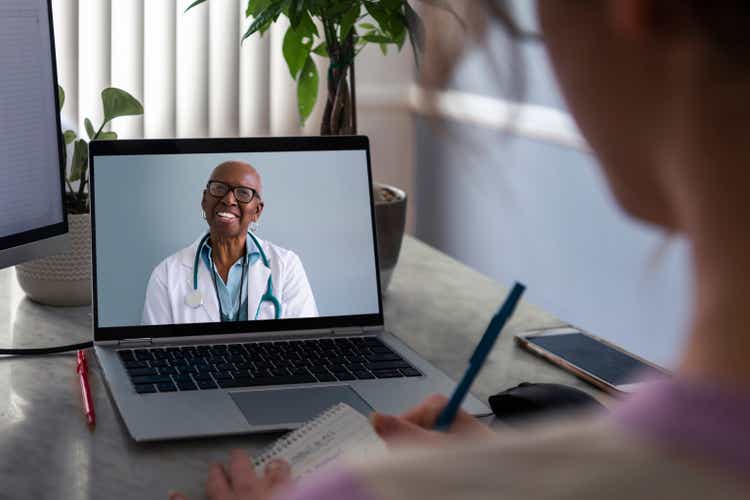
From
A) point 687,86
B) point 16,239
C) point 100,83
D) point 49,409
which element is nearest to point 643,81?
point 687,86

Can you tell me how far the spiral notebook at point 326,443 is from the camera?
849 millimetres

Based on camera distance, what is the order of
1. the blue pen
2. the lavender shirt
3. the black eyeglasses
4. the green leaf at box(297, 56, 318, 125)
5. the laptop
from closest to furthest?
the lavender shirt, the blue pen, the laptop, the black eyeglasses, the green leaf at box(297, 56, 318, 125)

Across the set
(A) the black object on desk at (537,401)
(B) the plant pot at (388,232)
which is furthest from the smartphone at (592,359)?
(B) the plant pot at (388,232)

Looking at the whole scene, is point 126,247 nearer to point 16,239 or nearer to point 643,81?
point 16,239

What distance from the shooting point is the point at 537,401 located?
96 centimetres

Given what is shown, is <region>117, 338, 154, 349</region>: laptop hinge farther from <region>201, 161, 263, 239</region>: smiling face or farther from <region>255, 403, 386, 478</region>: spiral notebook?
<region>255, 403, 386, 478</region>: spiral notebook

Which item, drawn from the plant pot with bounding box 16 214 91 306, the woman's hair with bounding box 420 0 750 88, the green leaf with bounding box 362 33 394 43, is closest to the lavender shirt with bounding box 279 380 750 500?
the woman's hair with bounding box 420 0 750 88

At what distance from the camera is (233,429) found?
930mm

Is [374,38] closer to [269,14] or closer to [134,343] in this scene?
[269,14]

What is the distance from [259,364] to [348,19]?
53 centimetres

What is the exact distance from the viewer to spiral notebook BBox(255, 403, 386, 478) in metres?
0.85

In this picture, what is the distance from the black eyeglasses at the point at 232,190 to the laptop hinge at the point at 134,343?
0.60ft

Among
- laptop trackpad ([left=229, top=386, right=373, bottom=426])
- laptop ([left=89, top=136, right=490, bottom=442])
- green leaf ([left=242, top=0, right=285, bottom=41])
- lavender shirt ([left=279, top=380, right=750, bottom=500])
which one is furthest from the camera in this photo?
green leaf ([left=242, top=0, right=285, bottom=41])

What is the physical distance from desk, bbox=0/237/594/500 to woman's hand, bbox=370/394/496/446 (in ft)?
0.77
